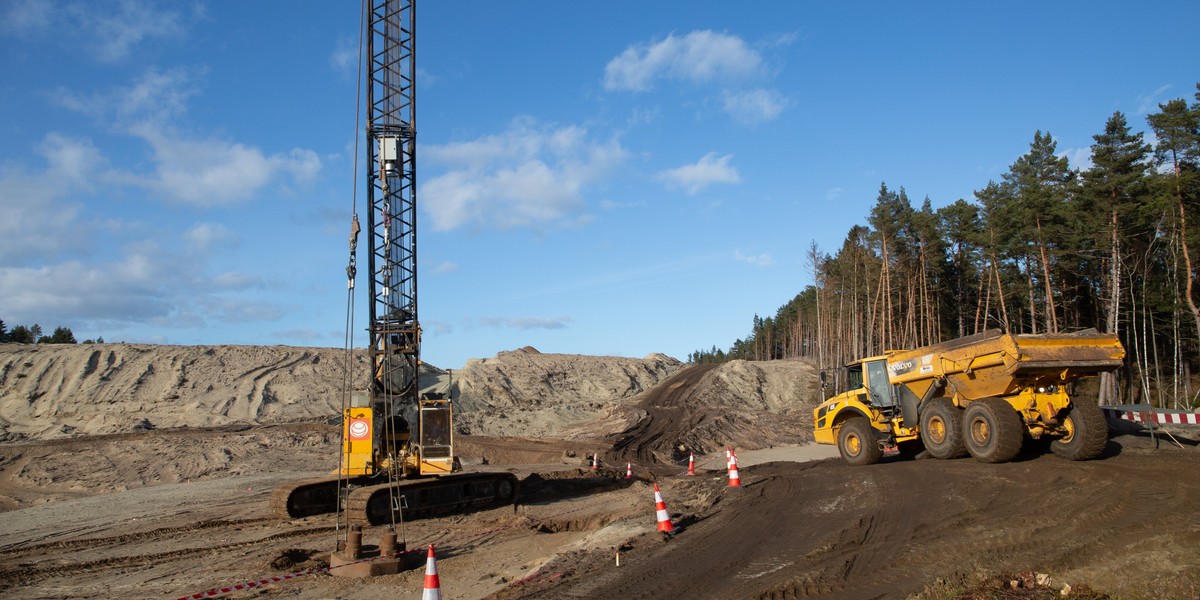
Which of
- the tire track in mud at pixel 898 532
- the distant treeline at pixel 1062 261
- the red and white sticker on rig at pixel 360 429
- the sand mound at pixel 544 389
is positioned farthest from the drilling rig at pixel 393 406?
the distant treeline at pixel 1062 261

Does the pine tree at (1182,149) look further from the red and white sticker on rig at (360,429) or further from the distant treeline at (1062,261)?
the red and white sticker on rig at (360,429)

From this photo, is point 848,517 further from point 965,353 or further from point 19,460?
point 19,460

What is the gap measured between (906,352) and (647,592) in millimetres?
11802

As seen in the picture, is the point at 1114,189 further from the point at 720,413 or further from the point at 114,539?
the point at 114,539

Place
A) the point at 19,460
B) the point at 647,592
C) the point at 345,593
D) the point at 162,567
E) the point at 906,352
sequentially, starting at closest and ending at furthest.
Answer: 1. the point at 647,592
2. the point at 345,593
3. the point at 162,567
4. the point at 906,352
5. the point at 19,460

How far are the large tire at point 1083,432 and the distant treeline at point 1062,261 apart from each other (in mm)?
20673

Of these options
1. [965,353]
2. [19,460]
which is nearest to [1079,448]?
[965,353]

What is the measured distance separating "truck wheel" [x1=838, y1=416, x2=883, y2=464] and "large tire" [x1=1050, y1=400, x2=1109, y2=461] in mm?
4065

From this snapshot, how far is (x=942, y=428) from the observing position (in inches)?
636

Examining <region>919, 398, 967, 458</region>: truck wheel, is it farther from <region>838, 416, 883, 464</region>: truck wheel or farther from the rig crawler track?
the rig crawler track

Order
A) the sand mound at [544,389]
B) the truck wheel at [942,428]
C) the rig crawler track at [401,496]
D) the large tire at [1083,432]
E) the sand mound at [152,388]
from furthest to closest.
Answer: the sand mound at [544,389] < the sand mound at [152,388] < the rig crawler track at [401,496] < the truck wheel at [942,428] < the large tire at [1083,432]

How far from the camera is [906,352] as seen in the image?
57.6ft

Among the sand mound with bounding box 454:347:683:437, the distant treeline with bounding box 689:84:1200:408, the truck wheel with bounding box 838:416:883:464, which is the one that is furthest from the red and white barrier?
the sand mound with bounding box 454:347:683:437

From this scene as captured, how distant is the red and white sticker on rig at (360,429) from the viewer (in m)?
17.0
